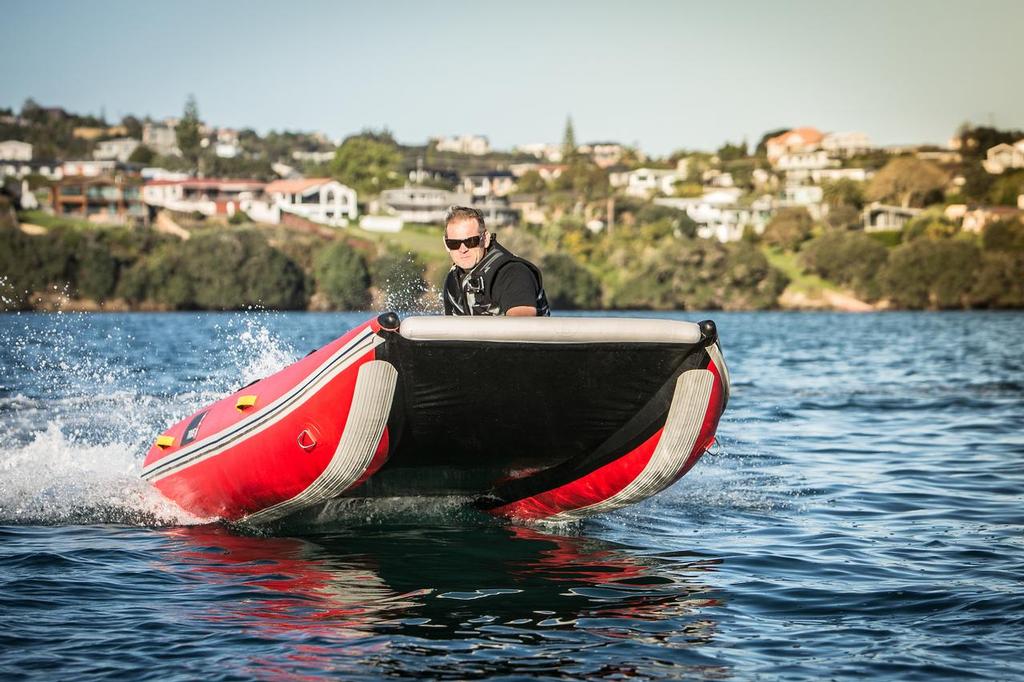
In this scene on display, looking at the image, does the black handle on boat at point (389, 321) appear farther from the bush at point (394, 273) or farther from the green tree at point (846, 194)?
the green tree at point (846, 194)

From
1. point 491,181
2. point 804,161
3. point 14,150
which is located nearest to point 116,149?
point 14,150

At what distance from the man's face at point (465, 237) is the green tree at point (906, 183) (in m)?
121

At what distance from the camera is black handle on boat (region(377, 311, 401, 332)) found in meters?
6.58

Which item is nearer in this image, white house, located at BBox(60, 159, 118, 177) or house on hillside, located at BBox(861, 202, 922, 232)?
house on hillside, located at BBox(861, 202, 922, 232)

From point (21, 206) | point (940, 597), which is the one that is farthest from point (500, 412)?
point (21, 206)

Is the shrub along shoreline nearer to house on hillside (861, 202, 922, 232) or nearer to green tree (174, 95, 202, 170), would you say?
house on hillside (861, 202, 922, 232)

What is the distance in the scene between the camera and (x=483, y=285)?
24.0 ft


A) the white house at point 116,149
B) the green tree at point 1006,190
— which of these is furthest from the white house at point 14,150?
the green tree at point 1006,190

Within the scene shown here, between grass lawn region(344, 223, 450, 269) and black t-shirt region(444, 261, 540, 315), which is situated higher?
grass lawn region(344, 223, 450, 269)

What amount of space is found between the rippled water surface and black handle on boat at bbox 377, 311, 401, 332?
55.4 inches

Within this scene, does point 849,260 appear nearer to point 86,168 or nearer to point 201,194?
point 201,194

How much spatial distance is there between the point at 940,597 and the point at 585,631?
6.52 ft

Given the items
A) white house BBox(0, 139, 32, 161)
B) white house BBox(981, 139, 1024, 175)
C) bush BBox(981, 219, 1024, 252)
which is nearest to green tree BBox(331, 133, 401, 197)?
white house BBox(0, 139, 32, 161)

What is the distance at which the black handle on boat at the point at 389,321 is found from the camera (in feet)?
21.6
